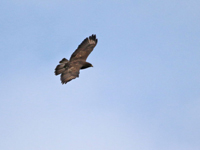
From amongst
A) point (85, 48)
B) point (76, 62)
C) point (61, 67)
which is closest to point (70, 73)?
point (61, 67)

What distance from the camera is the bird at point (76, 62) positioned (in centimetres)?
3103

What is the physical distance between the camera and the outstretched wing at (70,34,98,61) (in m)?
35.8

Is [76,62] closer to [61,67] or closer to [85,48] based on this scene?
[61,67]

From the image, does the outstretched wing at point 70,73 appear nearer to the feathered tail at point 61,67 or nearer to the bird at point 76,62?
the bird at point 76,62

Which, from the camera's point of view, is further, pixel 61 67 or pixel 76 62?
pixel 76 62

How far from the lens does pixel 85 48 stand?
36906 millimetres

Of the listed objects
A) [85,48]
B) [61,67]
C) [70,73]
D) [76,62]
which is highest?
[85,48]

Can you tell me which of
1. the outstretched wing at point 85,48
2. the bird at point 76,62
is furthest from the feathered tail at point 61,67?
the outstretched wing at point 85,48

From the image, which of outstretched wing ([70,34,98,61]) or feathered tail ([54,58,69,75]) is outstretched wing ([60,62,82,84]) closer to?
feathered tail ([54,58,69,75])

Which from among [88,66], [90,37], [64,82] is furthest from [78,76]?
[90,37]

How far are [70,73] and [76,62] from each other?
3.11 meters

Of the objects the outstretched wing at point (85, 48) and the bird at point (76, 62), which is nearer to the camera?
the bird at point (76, 62)

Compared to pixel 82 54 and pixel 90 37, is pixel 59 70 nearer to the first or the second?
pixel 82 54

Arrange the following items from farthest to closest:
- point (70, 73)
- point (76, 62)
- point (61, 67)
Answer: point (76, 62) < point (61, 67) < point (70, 73)
